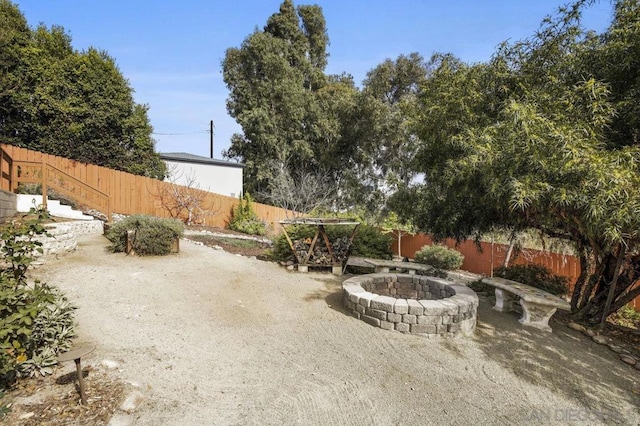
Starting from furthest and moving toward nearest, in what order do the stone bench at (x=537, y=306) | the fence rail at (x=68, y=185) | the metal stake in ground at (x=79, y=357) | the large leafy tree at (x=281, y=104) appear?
the large leafy tree at (x=281, y=104) < the fence rail at (x=68, y=185) < the stone bench at (x=537, y=306) < the metal stake in ground at (x=79, y=357)

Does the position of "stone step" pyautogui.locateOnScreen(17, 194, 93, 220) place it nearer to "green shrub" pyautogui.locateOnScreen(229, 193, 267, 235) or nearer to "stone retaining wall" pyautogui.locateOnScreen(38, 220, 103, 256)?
"stone retaining wall" pyautogui.locateOnScreen(38, 220, 103, 256)

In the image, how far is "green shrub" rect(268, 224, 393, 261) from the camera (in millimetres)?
7809

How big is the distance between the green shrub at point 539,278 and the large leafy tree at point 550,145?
0.68m

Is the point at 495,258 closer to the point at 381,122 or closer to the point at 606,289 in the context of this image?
the point at 606,289

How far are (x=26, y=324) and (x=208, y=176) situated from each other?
1565 cm

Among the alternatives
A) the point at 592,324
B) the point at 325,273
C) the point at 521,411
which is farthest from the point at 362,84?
the point at 521,411

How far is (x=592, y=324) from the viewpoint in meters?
5.06

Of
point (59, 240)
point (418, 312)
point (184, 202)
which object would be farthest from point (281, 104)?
point (418, 312)

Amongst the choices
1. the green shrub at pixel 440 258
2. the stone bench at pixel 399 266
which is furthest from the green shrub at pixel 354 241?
the green shrub at pixel 440 258

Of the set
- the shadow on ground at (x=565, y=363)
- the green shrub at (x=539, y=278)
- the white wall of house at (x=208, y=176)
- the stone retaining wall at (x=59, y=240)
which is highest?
the white wall of house at (x=208, y=176)

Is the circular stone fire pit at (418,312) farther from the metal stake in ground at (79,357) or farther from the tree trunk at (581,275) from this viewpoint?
the metal stake in ground at (79,357)

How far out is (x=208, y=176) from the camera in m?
17.3

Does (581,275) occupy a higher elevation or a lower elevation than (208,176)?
lower

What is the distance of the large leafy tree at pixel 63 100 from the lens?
36.4 feet
